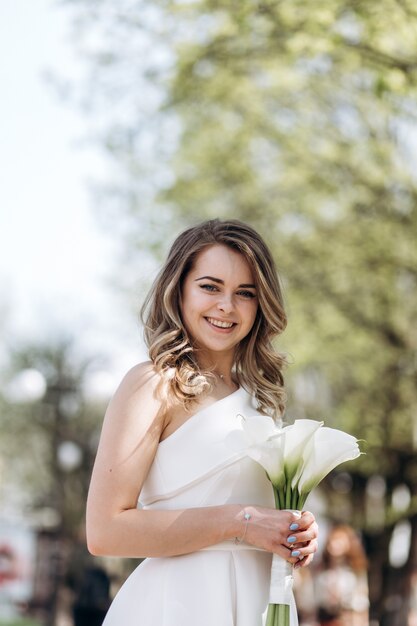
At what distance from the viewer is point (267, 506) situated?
324cm

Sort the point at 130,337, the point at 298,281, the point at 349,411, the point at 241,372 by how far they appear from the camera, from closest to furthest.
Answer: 1. the point at 241,372
2. the point at 298,281
3. the point at 349,411
4. the point at 130,337

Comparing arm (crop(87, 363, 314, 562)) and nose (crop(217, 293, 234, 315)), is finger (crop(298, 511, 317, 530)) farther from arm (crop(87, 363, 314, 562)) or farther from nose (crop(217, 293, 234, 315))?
nose (crop(217, 293, 234, 315))

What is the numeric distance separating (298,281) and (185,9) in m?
8.41

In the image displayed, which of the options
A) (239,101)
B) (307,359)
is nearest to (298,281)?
(307,359)

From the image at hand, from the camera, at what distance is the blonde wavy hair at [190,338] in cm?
337

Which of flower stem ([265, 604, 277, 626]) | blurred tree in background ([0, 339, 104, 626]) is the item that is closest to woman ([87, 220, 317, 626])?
flower stem ([265, 604, 277, 626])

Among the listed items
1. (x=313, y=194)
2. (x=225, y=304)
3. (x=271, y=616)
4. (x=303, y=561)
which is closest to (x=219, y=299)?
(x=225, y=304)

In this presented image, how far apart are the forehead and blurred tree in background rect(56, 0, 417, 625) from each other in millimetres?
9895

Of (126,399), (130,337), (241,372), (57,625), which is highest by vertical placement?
(130,337)

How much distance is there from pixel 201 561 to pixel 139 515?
9.7 inches

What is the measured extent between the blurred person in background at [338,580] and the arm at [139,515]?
11679mm

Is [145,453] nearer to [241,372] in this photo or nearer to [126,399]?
[126,399]

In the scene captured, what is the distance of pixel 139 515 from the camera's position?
3.07m

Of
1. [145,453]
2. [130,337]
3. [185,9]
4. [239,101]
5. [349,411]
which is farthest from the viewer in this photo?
[130,337]
